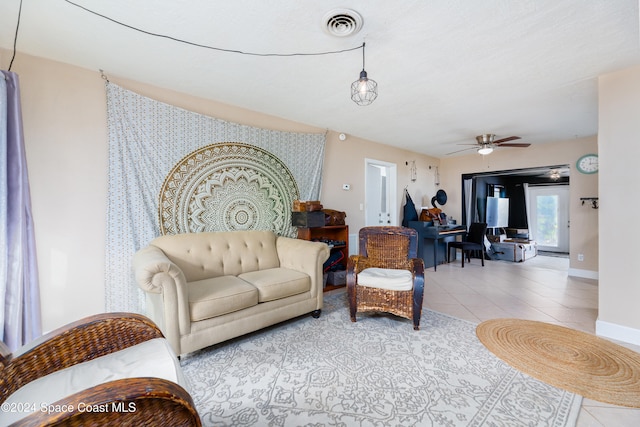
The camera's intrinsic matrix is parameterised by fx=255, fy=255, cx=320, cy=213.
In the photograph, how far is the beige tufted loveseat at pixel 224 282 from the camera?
1835 mm

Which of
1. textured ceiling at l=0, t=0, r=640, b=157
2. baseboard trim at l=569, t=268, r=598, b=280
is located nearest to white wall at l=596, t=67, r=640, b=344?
textured ceiling at l=0, t=0, r=640, b=157

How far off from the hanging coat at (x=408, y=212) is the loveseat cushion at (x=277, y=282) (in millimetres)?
3216

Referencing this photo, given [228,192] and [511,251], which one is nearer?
[228,192]

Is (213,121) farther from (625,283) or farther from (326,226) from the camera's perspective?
(625,283)

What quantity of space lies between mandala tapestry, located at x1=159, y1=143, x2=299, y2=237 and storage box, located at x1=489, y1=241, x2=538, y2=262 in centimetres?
531

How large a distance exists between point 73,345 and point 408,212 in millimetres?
4992

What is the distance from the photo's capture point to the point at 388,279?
8.20 ft

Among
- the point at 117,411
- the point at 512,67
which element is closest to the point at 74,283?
the point at 117,411

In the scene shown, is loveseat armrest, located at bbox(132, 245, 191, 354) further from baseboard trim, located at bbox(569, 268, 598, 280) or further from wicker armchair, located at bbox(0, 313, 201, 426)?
baseboard trim, located at bbox(569, 268, 598, 280)

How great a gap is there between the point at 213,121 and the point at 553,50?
3134 millimetres

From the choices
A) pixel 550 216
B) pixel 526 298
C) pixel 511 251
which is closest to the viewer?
pixel 526 298

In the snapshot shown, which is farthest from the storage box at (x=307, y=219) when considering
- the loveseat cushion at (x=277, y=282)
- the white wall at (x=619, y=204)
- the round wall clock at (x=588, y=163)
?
the round wall clock at (x=588, y=163)

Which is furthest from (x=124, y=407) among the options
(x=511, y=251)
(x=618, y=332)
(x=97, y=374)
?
(x=511, y=251)

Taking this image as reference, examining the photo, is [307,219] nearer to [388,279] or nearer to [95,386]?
[388,279]
